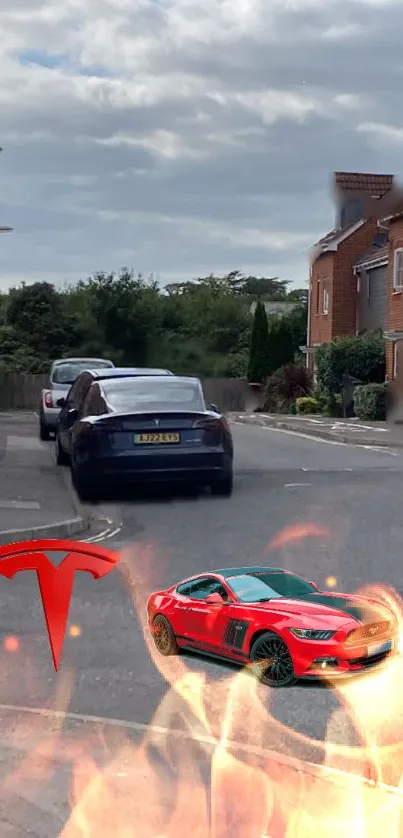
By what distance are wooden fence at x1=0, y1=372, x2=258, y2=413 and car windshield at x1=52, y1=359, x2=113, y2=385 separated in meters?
24.1

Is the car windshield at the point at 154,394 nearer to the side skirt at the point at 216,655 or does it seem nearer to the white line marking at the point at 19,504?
the white line marking at the point at 19,504

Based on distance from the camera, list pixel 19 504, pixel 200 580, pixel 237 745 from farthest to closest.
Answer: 1. pixel 19 504
2. pixel 237 745
3. pixel 200 580

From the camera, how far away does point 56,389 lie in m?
24.9

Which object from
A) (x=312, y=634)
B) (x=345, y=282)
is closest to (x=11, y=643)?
(x=312, y=634)

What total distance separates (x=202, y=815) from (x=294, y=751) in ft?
2.01

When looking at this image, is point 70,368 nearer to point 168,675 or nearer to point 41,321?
point 168,675

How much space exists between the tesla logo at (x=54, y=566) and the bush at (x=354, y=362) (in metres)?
39.4

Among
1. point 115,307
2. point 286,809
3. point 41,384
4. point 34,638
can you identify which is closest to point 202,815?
point 286,809

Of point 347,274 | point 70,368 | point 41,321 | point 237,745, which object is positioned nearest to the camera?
point 237,745

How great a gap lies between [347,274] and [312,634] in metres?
47.1

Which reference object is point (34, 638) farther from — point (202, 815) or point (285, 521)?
point (285, 521)

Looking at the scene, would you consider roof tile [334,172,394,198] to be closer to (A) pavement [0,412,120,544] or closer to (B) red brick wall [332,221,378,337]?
(B) red brick wall [332,221,378,337]

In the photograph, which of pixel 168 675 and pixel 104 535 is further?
pixel 104 535

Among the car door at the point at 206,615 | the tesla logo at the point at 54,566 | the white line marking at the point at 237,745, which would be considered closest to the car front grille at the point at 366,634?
the car door at the point at 206,615
